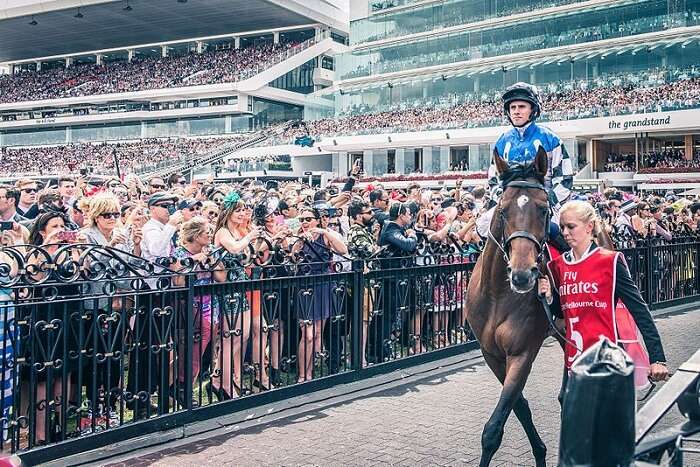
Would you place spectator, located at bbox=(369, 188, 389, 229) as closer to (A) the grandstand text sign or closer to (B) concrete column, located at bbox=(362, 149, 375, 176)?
(A) the grandstand text sign

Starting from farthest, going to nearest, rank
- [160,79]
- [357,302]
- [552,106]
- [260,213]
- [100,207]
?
[160,79] < [552,106] < [260,213] < [357,302] < [100,207]

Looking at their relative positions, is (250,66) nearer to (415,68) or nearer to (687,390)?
(415,68)

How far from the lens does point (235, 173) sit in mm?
51188

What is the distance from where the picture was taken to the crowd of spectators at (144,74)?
70.3 metres

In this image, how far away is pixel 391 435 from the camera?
6.08m

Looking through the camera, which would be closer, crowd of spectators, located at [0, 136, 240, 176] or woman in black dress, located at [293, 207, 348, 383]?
woman in black dress, located at [293, 207, 348, 383]

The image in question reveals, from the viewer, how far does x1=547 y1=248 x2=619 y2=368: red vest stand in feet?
14.0

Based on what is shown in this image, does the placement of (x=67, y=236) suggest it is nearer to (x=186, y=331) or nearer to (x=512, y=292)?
(x=186, y=331)

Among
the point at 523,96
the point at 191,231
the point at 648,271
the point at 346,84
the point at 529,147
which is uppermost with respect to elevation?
the point at 346,84

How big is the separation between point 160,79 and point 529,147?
236 feet

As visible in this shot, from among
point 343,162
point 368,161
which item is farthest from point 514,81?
point 343,162

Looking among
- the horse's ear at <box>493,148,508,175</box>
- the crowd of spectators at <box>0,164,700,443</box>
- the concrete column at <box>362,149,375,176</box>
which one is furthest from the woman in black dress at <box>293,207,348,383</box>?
the concrete column at <box>362,149,375,176</box>

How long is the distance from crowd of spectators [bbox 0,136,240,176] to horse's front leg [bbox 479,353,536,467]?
186ft

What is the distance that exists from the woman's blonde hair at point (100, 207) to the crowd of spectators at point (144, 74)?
62.4 meters
